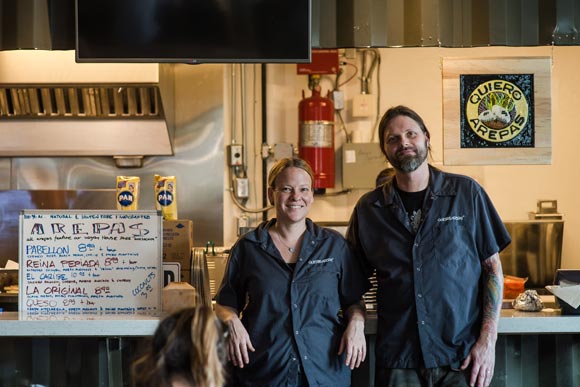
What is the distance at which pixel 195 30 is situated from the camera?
4316 mm

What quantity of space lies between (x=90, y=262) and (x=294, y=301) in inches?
40.0

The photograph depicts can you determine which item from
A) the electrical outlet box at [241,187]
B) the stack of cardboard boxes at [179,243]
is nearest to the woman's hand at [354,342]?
the stack of cardboard boxes at [179,243]

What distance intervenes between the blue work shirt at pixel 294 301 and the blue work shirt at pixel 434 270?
0.52ft

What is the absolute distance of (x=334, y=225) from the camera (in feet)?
21.7

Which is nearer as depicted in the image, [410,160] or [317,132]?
[410,160]

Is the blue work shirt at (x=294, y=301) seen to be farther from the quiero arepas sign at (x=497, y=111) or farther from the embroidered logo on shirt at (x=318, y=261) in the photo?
the quiero arepas sign at (x=497, y=111)

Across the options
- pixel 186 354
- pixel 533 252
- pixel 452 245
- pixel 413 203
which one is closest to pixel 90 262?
pixel 413 203

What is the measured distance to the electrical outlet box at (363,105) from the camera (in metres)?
7.59

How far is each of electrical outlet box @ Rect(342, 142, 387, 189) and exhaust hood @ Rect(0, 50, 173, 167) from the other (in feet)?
4.78

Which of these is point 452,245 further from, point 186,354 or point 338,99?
point 338,99

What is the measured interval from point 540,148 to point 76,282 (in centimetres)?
245

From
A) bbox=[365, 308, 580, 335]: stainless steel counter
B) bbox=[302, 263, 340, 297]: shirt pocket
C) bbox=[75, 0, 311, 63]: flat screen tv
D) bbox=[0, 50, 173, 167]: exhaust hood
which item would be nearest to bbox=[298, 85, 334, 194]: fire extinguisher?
bbox=[0, 50, 173, 167]: exhaust hood

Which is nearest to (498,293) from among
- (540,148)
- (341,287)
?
(341,287)

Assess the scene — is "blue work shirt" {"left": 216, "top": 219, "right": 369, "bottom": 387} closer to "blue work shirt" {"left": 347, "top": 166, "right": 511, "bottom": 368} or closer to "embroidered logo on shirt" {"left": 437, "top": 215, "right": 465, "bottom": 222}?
"blue work shirt" {"left": 347, "top": 166, "right": 511, "bottom": 368}
